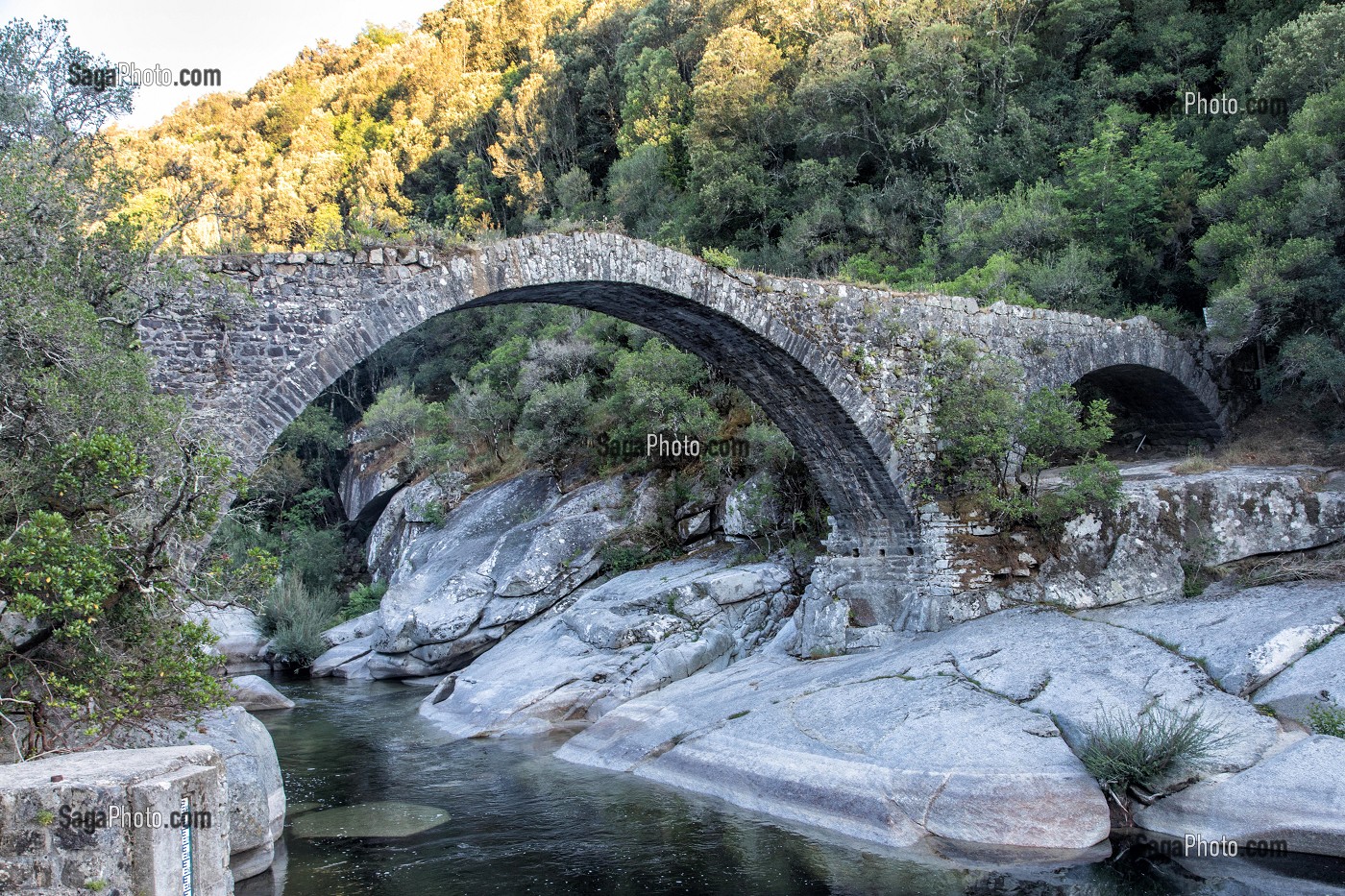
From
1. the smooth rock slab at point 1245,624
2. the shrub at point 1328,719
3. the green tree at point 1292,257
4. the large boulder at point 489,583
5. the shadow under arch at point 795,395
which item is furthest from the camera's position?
the large boulder at point 489,583

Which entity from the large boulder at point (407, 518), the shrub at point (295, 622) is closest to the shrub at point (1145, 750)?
the shrub at point (295, 622)

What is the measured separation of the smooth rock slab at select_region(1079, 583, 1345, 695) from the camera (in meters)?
9.95

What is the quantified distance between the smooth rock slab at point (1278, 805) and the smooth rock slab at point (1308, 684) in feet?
2.36

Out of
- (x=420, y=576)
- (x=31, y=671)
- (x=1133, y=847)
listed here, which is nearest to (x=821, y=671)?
(x=1133, y=847)

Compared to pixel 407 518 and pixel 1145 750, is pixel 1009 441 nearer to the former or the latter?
pixel 1145 750

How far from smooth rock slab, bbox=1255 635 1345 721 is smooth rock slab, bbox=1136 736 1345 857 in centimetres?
72

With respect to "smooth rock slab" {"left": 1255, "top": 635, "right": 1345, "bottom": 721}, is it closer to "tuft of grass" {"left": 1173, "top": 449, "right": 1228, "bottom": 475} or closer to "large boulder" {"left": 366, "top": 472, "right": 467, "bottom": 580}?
"tuft of grass" {"left": 1173, "top": 449, "right": 1228, "bottom": 475}

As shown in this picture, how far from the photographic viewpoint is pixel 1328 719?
8648 millimetres

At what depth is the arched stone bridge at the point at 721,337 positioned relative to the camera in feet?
31.4

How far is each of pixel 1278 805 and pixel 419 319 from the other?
9277 mm

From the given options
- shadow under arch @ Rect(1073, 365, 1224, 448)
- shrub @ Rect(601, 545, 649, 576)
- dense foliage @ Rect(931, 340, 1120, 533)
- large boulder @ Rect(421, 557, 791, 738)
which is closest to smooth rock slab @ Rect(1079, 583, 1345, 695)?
dense foliage @ Rect(931, 340, 1120, 533)

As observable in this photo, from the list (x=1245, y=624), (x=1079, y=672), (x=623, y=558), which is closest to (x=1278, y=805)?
(x=1079, y=672)

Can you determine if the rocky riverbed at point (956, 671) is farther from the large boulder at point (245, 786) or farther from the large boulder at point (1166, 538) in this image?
the large boulder at point (245, 786)

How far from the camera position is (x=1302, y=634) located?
1023 centimetres
